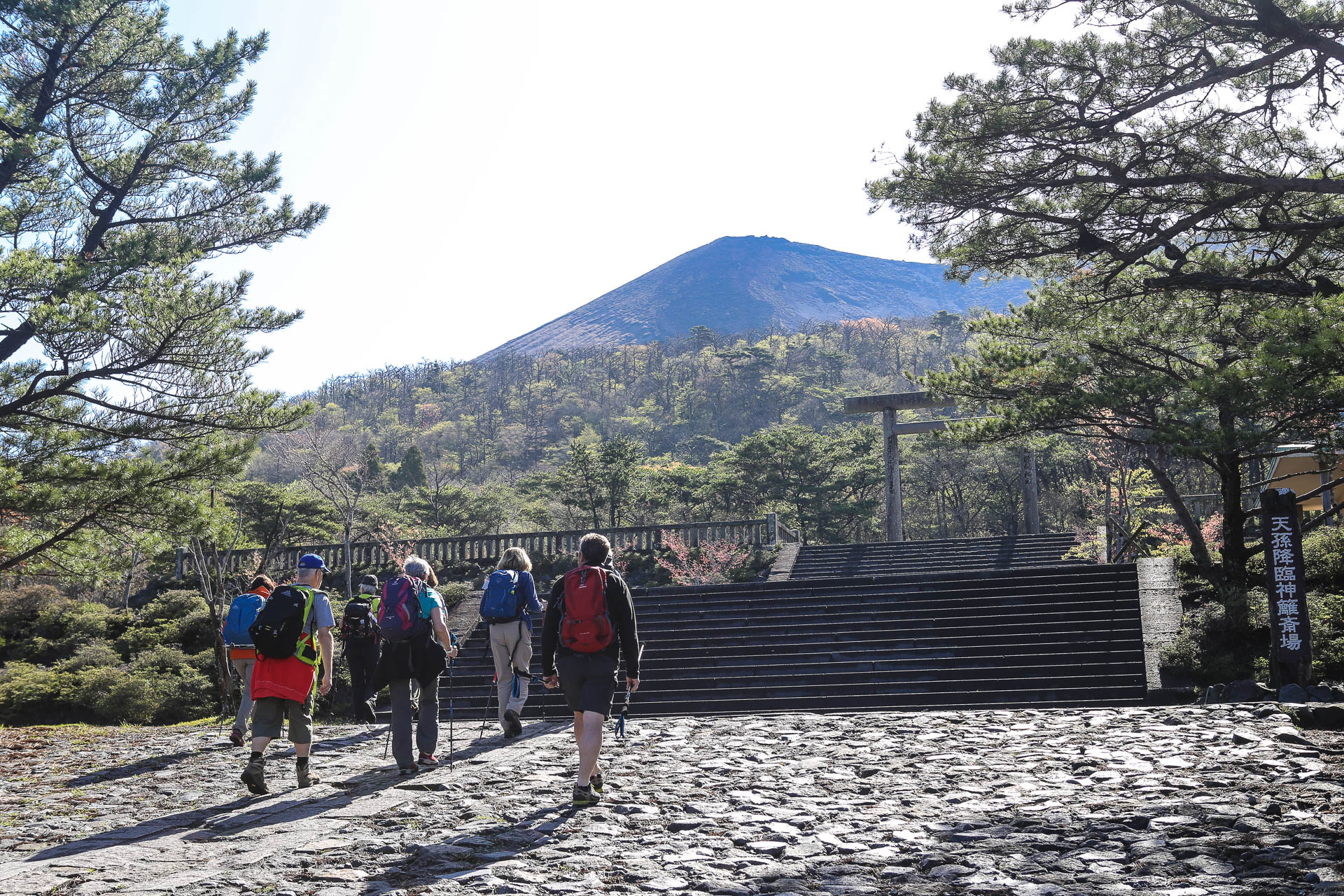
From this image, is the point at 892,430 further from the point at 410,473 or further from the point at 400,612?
the point at 410,473

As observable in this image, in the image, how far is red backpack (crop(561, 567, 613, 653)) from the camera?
4.81 metres

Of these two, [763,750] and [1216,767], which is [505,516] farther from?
[1216,767]

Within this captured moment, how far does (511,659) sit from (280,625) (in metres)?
2.16

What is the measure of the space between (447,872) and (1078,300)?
32.1 ft

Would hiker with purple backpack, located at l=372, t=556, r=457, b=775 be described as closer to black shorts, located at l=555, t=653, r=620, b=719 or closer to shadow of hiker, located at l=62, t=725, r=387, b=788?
black shorts, located at l=555, t=653, r=620, b=719

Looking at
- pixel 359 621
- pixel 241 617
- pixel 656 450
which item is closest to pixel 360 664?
pixel 359 621

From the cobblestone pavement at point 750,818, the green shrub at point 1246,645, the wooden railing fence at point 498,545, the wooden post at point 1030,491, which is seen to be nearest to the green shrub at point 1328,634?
the green shrub at point 1246,645

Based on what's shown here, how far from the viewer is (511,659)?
7191 mm

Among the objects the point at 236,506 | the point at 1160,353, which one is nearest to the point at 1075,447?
the point at 1160,353

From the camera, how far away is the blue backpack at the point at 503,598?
691 cm

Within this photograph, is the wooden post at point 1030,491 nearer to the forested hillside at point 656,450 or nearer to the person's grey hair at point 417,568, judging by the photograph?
the forested hillside at point 656,450

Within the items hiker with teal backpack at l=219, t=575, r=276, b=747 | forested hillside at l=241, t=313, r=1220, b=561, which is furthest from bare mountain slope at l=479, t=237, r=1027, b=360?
hiker with teal backpack at l=219, t=575, r=276, b=747

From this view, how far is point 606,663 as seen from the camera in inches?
190

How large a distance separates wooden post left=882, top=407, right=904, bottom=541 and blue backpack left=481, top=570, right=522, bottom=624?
17127 mm
